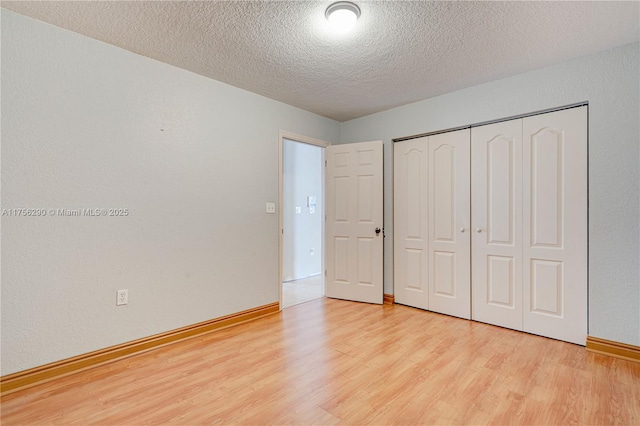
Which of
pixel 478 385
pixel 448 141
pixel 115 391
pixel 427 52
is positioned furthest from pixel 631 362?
pixel 115 391

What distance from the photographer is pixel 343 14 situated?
75.3 inches

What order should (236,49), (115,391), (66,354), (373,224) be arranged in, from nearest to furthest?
(115,391) < (66,354) < (236,49) < (373,224)

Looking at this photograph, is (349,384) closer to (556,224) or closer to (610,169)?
(556,224)

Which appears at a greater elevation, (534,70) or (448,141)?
(534,70)

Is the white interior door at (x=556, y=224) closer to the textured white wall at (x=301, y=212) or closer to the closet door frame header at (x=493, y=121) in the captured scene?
the closet door frame header at (x=493, y=121)

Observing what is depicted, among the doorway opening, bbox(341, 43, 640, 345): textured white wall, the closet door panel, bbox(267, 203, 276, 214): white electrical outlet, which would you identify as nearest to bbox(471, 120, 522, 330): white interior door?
bbox(341, 43, 640, 345): textured white wall

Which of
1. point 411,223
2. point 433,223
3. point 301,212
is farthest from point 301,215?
point 433,223

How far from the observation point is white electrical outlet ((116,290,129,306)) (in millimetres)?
2369

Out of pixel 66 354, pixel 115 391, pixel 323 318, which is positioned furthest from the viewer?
pixel 323 318

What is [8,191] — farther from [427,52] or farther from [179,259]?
[427,52]

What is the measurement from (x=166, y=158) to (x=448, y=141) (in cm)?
283

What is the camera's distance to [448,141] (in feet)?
11.1

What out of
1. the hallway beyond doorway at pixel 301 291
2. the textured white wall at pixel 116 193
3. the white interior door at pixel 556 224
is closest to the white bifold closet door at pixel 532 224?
the white interior door at pixel 556 224

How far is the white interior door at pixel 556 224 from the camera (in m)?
2.54
